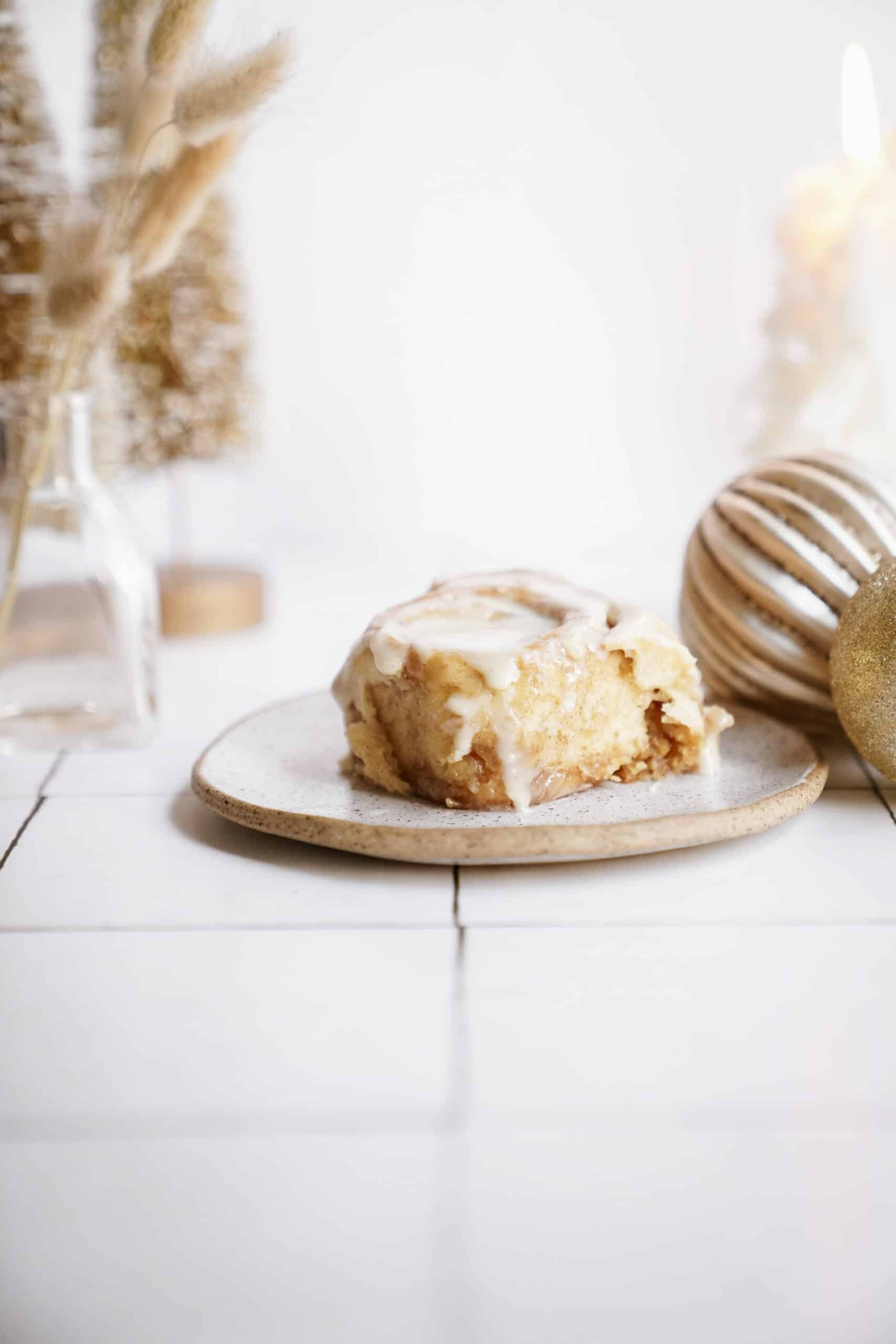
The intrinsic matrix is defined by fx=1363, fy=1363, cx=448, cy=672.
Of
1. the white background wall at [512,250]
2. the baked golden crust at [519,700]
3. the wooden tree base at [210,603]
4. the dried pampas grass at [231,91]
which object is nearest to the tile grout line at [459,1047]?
the baked golden crust at [519,700]

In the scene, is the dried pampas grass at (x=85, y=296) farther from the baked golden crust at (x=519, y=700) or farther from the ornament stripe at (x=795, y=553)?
the ornament stripe at (x=795, y=553)

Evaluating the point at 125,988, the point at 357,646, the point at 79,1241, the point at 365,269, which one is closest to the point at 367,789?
the point at 357,646

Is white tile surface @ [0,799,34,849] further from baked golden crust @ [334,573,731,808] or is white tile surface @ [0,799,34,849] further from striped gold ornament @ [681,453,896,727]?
striped gold ornament @ [681,453,896,727]

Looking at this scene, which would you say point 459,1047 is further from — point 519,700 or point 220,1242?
point 519,700

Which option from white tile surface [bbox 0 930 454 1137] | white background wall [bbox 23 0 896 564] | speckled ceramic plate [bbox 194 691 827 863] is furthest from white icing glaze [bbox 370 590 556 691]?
white background wall [bbox 23 0 896 564]

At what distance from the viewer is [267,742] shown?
118cm

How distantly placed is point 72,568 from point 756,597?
665 millimetres

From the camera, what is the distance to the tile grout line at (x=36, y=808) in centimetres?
105

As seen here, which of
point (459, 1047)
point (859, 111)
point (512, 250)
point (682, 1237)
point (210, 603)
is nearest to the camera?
point (682, 1237)

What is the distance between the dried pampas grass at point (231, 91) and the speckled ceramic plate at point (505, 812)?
1.76ft

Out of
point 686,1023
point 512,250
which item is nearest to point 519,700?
point 686,1023

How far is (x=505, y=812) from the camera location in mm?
999

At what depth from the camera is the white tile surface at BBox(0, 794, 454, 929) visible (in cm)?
92

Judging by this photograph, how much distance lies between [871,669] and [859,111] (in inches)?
37.2
